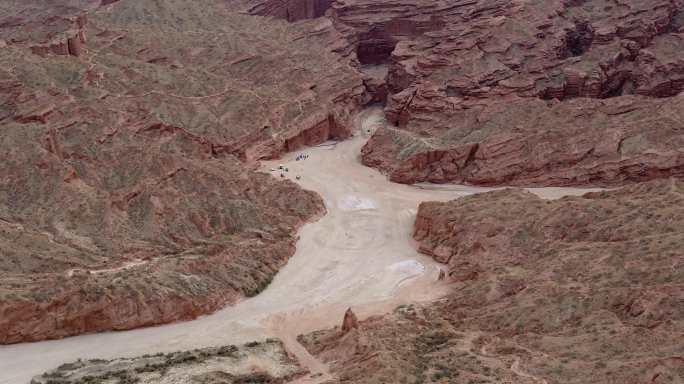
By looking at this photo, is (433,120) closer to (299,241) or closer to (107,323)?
(299,241)

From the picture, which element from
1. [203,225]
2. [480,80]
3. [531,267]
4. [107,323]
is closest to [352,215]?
[203,225]

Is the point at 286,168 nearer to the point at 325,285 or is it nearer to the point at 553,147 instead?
the point at 553,147

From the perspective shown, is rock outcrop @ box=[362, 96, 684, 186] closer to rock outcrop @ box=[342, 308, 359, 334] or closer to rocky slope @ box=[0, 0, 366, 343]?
rocky slope @ box=[0, 0, 366, 343]

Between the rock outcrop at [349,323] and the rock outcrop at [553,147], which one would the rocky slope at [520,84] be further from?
the rock outcrop at [349,323]

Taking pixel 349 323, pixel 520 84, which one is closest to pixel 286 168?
pixel 520 84

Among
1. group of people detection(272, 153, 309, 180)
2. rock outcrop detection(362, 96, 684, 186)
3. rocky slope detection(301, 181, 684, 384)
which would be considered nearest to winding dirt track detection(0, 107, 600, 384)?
group of people detection(272, 153, 309, 180)

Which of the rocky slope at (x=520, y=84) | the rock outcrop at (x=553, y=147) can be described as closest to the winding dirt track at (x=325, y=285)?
the rock outcrop at (x=553, y=147)
